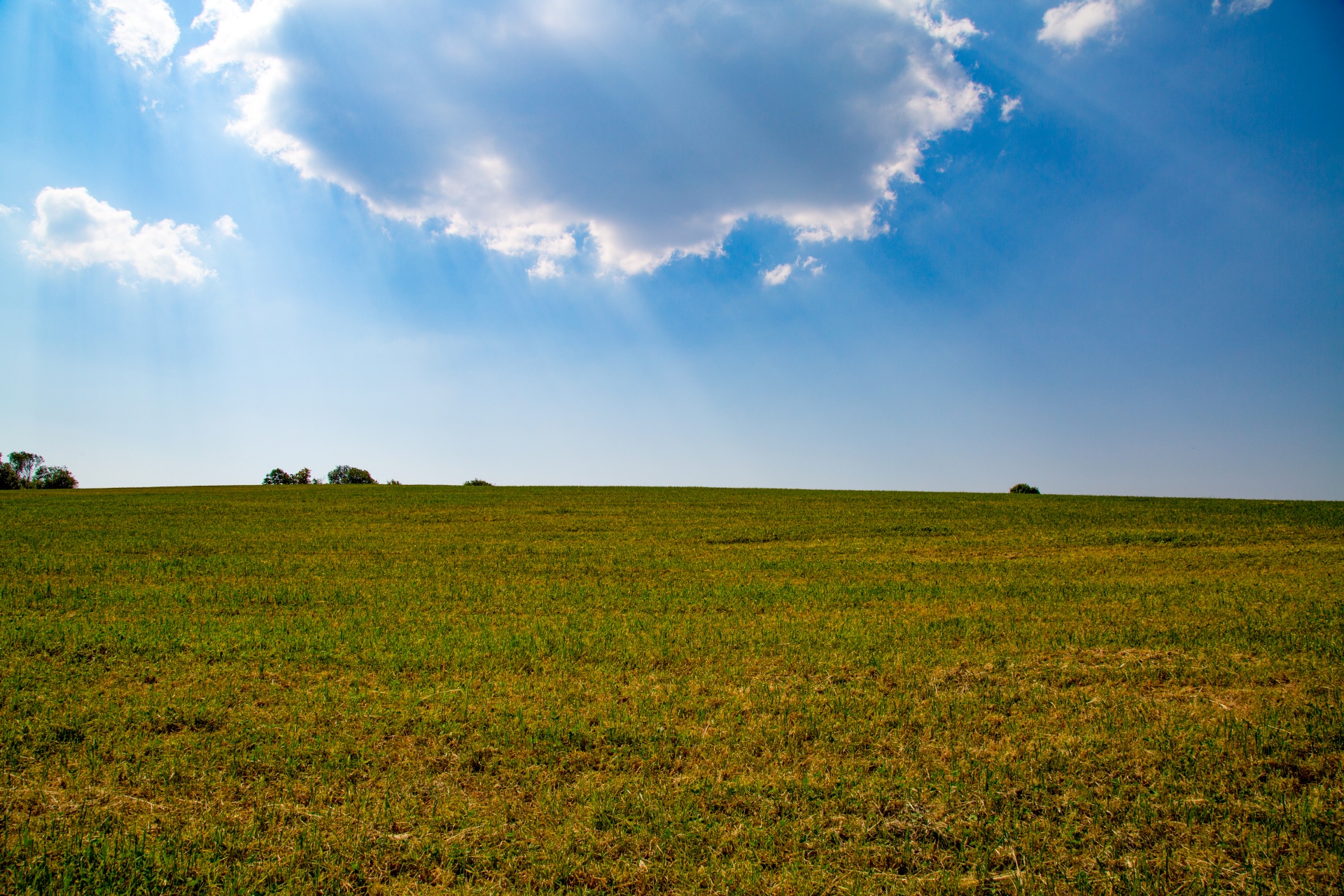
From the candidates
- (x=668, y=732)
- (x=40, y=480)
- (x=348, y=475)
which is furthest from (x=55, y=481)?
(x=668, y=732)

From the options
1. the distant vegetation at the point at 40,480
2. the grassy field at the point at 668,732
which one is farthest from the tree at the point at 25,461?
the grassy field at the point at 668,732

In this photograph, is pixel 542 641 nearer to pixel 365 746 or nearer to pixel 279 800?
pixel 365 746

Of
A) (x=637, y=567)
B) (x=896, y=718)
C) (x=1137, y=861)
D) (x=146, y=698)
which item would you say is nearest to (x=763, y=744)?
(x=896, y=718)

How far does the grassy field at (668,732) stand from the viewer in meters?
3.96

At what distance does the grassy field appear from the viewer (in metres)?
3.96

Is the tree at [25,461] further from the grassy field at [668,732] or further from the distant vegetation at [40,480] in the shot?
the grassy field at [668,732]

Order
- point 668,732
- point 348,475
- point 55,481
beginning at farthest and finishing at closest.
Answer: point 348,475 → point 55,481 → point 668,732

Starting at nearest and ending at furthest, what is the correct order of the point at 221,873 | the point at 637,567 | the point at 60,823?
the point at 221,873 < the point at 60,823 < the point at 637,567

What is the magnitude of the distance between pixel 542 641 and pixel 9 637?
7.72 meters

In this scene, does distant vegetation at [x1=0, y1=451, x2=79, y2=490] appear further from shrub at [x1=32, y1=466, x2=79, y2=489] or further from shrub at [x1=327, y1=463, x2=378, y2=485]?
shrub at [x1=327, y1=463, x2=378, y2=485]

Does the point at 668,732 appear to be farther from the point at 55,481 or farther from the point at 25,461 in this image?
the point at 25,461

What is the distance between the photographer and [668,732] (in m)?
5.73

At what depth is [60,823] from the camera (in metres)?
4.28

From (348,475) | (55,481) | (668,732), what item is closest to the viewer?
(668,732)
